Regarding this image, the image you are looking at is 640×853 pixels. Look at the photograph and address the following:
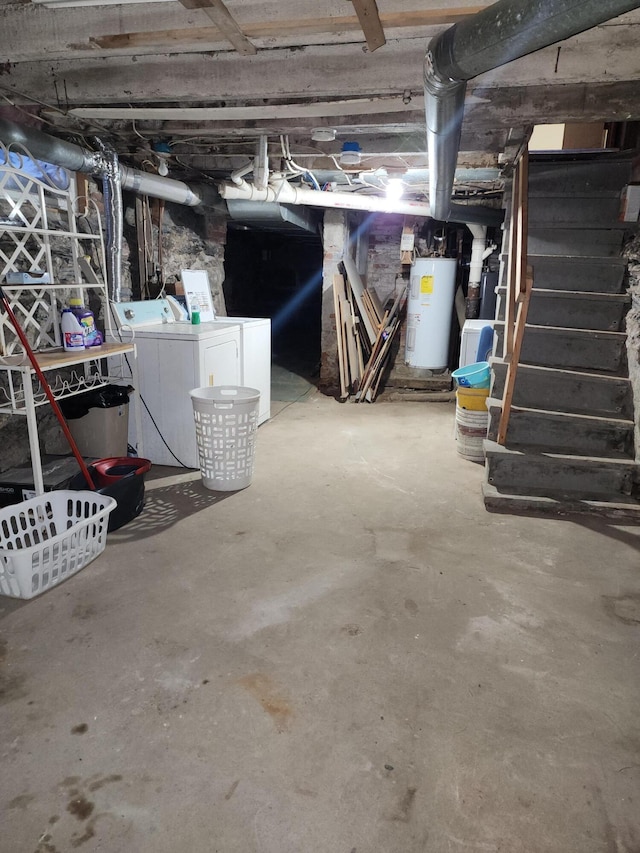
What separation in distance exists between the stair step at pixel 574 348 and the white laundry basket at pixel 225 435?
6.58 feet

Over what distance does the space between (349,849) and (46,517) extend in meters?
1.99

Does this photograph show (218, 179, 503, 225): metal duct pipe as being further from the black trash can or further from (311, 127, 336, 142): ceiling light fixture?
the black trash can

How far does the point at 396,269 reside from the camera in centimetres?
665

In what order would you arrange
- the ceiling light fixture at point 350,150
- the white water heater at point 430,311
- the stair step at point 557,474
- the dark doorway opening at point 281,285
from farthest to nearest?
the dark doorway opening at point 281,285 → the white water heater at point 430,311 → the ceiling light fixture at point 350,150 → the stair step at point 557,474

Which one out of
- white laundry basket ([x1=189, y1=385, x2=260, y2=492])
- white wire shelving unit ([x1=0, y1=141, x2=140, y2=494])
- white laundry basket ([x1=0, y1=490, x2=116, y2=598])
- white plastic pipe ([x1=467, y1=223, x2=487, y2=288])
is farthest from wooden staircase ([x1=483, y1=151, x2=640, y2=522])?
white wire shelving unit ([x1=0, y1=141, x2=140, y2=494])

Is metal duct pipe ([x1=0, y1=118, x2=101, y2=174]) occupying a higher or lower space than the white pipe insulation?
lower

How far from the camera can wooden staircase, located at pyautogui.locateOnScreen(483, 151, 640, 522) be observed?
3.25 metres

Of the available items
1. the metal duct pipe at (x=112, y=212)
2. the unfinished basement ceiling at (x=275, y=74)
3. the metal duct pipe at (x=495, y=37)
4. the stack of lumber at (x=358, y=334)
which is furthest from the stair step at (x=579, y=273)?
the metal duct pipe at (x=112, y=212)

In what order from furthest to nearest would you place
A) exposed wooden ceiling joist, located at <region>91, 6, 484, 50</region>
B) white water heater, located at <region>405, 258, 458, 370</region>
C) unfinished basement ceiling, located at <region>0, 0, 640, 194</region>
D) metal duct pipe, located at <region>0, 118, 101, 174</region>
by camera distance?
white water heater, located at <region>405, 258, 458, 370</region> → metal duct pipe, located at <region>0, 118, 101, 174</region> → unfinished basement ceiling, located at <region>0, 0, 640, 194</region> → exposed wooden ceiling joist, located at <region>91, 6, 484, 50</region>

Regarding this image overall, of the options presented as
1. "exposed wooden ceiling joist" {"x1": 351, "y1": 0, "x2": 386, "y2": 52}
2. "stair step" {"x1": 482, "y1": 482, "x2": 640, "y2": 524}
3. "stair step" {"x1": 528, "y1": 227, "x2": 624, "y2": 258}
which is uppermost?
"exposed wooden ceiling joist" {"x1": 351, "y1": 0, "x2": 386, "y2": 52}

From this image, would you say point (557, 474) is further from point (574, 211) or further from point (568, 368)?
point (574, 211)

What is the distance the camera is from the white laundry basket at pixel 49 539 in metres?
2.17

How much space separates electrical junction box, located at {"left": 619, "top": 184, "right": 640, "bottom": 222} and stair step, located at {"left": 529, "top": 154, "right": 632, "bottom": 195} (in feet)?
0.94

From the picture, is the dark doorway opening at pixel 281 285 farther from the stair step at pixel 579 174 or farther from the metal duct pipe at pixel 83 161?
the stair step at pixel 579 174
